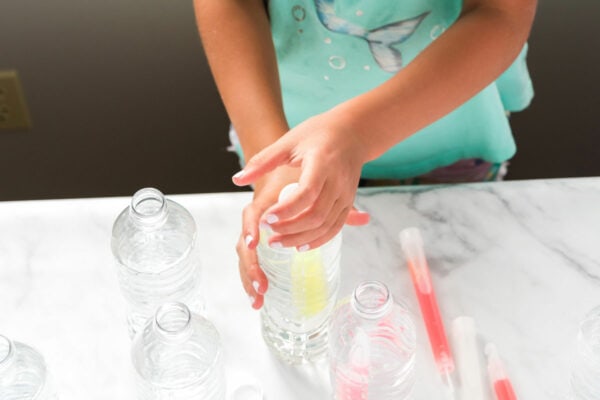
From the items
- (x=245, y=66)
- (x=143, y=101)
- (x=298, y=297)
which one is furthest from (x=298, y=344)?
(x=143, y=101)

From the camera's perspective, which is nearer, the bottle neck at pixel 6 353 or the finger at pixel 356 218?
the bottle neck at pixel 6 353

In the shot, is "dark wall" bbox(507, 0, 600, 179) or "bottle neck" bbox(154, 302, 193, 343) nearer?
"bottle neck" bbox(154, 302, 193, 343)

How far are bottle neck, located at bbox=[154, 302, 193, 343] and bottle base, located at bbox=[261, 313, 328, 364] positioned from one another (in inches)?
5.0

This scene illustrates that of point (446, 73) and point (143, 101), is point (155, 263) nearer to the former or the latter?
point (446, 73)

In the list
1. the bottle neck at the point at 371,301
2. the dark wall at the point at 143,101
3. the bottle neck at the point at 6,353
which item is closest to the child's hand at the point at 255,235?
the bottle neck at the point at 371,301

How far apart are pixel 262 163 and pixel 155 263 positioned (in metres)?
0.16

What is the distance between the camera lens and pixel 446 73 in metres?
0.81

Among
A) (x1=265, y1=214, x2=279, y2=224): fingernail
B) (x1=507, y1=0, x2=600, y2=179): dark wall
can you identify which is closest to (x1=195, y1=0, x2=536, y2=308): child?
(x1=265, y1=214, x2=279, y2=224): fingernail

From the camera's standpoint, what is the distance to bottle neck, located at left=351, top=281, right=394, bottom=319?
25.4 inches

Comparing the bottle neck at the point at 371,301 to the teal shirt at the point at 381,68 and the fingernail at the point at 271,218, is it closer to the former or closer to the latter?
the fingernail at the point at 271,218

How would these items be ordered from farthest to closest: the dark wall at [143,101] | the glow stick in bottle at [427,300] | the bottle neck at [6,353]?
1. the dark wall at [143,101]
2. the glow stick in bottle at [427,300]
3. the bottle neck at [6,353]

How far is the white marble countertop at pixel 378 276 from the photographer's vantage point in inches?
29.3

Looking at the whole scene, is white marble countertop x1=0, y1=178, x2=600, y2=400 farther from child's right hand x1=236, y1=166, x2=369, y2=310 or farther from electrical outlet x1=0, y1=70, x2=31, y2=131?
electrical outlet x1=0, y1=70, x2=31, y2=131

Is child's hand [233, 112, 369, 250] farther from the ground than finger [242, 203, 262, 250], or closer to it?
farther from the ground
